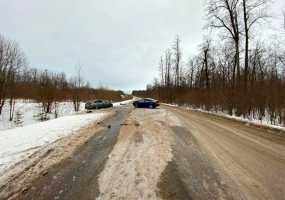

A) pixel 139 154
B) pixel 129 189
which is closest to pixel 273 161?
pixel 139 154

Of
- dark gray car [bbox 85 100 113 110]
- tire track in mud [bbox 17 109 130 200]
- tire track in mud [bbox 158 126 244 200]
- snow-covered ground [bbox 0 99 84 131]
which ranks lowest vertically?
snow-covered ground [bbox 0 99 84 131]

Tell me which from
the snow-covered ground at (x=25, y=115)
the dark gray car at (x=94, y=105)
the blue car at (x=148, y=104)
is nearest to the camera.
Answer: the snow-covered ground at (x=25, y=115)

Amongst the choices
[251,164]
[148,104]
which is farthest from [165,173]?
[148,104]

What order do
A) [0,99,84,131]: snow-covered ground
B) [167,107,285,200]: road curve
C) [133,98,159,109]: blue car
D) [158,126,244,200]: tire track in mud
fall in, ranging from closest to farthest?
[158,126,244,200]: tire track in mud, [167,107,285,200]: road curve, [0,99,84,131]: snow-covered ground, [133,98,159,109]: blue car

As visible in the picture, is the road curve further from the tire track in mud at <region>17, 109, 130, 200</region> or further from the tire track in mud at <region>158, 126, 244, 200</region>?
the tire track in mud at <region>17, 109, 130, 200</region>

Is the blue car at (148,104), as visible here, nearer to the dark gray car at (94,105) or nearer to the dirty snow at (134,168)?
the dark gray car at (94,105)

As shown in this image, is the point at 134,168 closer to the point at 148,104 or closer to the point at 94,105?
the point at 148,104

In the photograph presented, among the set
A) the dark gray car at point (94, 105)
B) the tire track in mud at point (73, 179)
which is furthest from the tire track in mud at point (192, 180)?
the dark gray car at point (94, 105)

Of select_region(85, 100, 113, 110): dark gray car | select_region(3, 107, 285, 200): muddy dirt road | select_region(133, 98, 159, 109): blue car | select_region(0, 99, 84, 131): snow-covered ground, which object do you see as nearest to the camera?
select_region(3, 107, 285, 200): muddy dirt road

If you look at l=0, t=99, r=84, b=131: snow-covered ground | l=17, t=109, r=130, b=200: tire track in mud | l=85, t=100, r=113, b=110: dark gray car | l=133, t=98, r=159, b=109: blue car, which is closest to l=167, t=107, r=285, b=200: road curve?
l=17, t=109, r=130, b=200: tire track in mud

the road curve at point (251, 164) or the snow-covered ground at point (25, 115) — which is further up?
the road curve at point (251, 164)

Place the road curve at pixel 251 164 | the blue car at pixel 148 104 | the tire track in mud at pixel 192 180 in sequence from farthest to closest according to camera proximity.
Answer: the blue car at pixel 148 104 → the road curve at pixel 251 164 → the tire track in mud at pixel 192 180

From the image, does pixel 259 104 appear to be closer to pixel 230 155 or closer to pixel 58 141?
pixel 230 155

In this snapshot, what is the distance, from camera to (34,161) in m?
7.20
